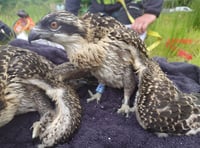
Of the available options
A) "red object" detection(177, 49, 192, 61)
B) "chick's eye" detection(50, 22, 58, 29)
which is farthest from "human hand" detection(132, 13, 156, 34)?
"chick's eye" detection(50, 22, 58, 29)

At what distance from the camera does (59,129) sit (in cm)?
196

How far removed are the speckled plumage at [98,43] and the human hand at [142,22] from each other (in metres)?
1.22

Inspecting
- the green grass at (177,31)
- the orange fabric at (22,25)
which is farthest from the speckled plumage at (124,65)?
the orange fabric at (22,25)

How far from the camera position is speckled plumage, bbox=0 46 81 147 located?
6.62 feet

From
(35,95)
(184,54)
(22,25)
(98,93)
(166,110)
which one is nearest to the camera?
(166,110)

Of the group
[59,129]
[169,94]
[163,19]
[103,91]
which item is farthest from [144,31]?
[59,129]

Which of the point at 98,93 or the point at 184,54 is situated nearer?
the point at 98,93

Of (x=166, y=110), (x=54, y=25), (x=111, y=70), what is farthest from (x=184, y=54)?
(x=54, y=25)

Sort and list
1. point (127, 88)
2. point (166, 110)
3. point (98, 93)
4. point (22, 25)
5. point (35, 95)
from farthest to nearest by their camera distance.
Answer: point (22, 25) → point (98, 93) → point (127, 88) → point (35, 95) → point (166, 110)

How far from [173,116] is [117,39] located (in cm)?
49

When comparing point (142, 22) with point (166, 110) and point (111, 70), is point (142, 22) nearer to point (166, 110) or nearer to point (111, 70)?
point (111, 70)

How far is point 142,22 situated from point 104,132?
1.62 m

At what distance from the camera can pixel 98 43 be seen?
2.19 metres

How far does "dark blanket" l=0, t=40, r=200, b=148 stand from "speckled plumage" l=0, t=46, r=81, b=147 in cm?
7
